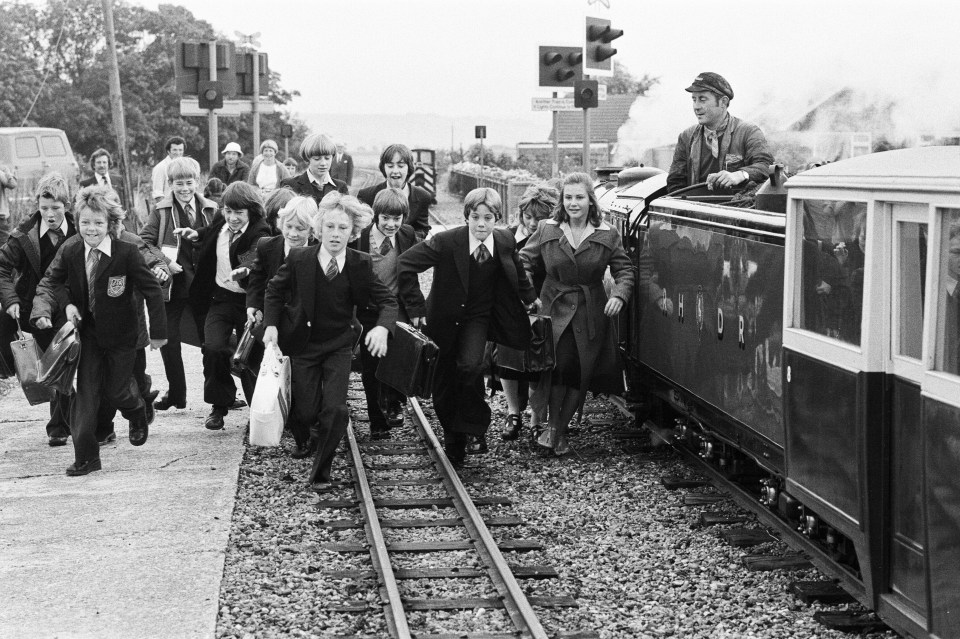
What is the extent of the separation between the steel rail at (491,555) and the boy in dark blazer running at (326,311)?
82 centimetres

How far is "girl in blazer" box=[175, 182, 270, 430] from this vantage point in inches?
377

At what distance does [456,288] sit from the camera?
900 centimetres

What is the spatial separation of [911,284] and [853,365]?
0.45 metres

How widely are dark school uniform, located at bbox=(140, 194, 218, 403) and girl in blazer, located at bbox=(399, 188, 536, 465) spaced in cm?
192

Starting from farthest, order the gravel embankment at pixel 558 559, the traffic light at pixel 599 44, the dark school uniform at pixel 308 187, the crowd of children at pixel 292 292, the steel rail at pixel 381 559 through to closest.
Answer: the traffic light at pixel 599 44 < the dark school uniform at pixel 308 187 < the crowd of children at pixel 292 292 < the gravel embankment at pixel 558 559 < the steel rail at pixel 381 559

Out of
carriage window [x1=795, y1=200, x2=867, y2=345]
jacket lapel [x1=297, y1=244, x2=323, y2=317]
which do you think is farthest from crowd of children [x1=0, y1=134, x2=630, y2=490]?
carriage window [x1=795, y1=200, x2=867, y2=345]

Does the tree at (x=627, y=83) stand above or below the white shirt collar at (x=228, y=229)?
above

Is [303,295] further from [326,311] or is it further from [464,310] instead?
[464,310]

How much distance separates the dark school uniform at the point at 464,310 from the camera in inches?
354

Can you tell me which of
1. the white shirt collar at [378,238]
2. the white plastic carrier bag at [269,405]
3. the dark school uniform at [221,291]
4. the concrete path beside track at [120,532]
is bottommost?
the concrete path beside track at [120,532]

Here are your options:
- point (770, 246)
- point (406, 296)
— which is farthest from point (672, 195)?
point (770, 246)

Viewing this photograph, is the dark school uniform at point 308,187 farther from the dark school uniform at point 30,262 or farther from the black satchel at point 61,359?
the black satchel at point 61,359

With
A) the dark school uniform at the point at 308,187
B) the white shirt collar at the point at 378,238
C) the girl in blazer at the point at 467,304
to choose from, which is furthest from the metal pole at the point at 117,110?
the girl in blazer at the point at 467,304

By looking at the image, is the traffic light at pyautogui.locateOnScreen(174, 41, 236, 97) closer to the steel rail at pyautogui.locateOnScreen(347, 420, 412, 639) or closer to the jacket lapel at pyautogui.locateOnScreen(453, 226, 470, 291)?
the jacket lapel at pyautogui.locateOnScreen(453, 226, 470, 291)
